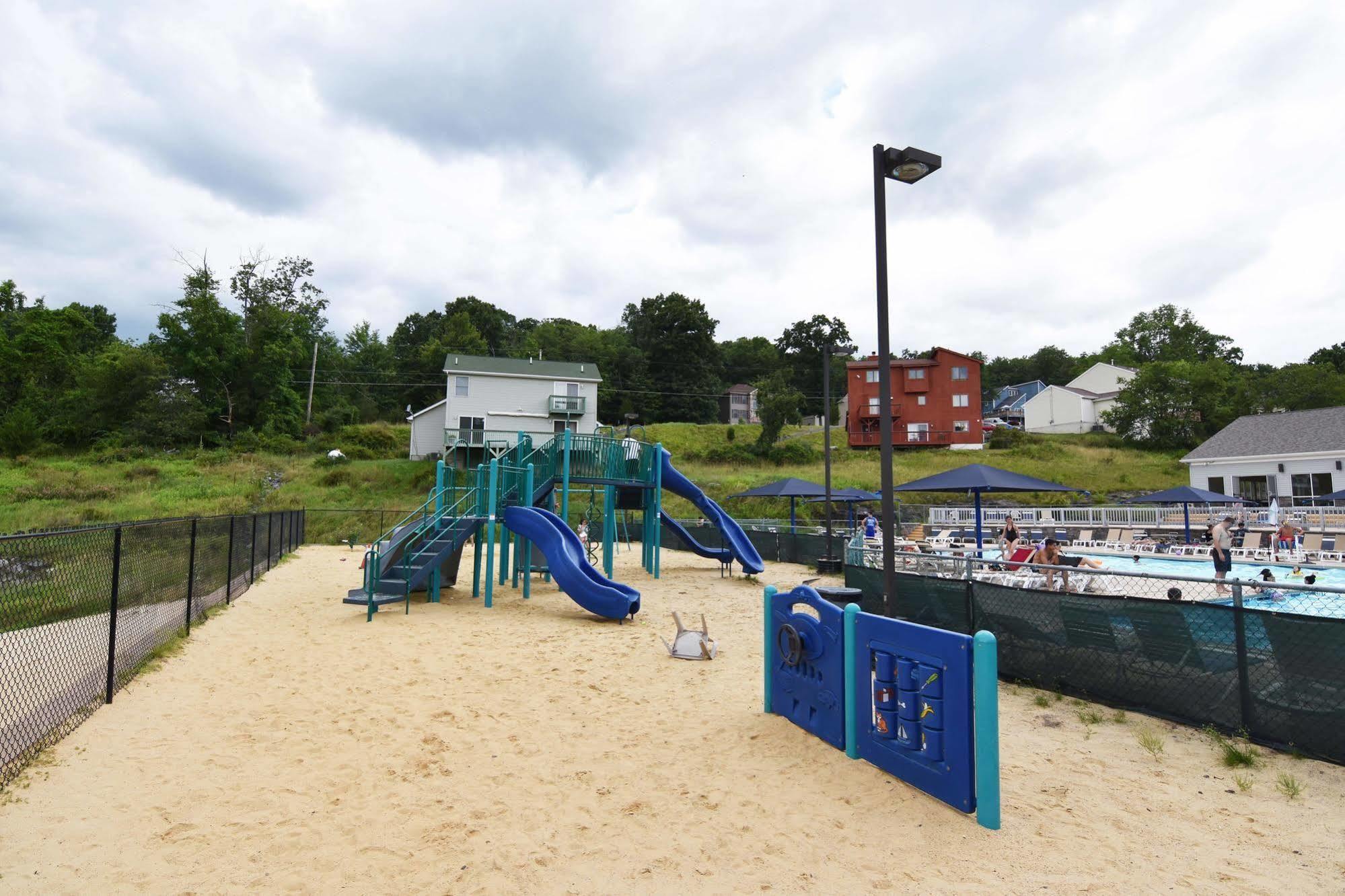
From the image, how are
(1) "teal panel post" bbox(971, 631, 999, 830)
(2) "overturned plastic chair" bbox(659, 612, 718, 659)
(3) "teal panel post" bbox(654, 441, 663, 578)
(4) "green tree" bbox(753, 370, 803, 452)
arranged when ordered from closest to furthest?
(1) "teal panel post" bbox(971, 631, 999, 830) → (2) "overturned plastic chair" bbox(659, 612, 718, 659) → (3) "teal panel post" bbox(654, 441, 663, 578) → (4) "green tree" bbox(753, 370, 803, 452)

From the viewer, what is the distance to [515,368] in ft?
147

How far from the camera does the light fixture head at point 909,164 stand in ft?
22.5

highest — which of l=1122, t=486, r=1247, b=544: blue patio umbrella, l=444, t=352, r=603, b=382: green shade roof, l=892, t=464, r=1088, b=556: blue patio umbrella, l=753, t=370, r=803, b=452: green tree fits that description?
l=444, t=352, r=603, b=382: green shade roof

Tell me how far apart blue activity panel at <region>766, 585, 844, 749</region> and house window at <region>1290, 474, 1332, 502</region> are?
3424 cm

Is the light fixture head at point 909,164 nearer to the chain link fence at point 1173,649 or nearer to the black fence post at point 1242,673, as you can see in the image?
the chain link fence at point 1173,649

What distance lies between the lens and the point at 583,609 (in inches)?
533

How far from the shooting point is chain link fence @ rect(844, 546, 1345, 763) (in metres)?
5.43

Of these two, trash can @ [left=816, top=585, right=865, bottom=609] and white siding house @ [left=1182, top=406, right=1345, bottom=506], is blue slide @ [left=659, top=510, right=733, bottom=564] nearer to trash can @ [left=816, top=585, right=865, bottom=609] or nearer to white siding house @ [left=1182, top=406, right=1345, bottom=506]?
trash can @ [left=816, top=585, right=865, bottom=609]

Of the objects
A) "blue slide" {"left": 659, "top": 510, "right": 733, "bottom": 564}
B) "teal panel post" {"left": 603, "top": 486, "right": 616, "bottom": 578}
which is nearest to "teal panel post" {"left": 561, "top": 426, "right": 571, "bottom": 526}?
"teal panel post" {"left": 603, "top": 486, "right": 616, "bottom": 578}

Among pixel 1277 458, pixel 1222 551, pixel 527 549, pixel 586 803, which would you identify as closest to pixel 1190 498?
pixel 1222 551

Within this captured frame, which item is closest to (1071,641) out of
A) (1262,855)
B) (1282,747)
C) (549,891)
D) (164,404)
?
(1282,747)

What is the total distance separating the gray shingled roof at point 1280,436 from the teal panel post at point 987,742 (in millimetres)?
36381

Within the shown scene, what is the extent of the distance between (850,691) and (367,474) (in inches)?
1487

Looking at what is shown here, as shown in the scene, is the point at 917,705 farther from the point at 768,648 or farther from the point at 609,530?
the point at 609,530
